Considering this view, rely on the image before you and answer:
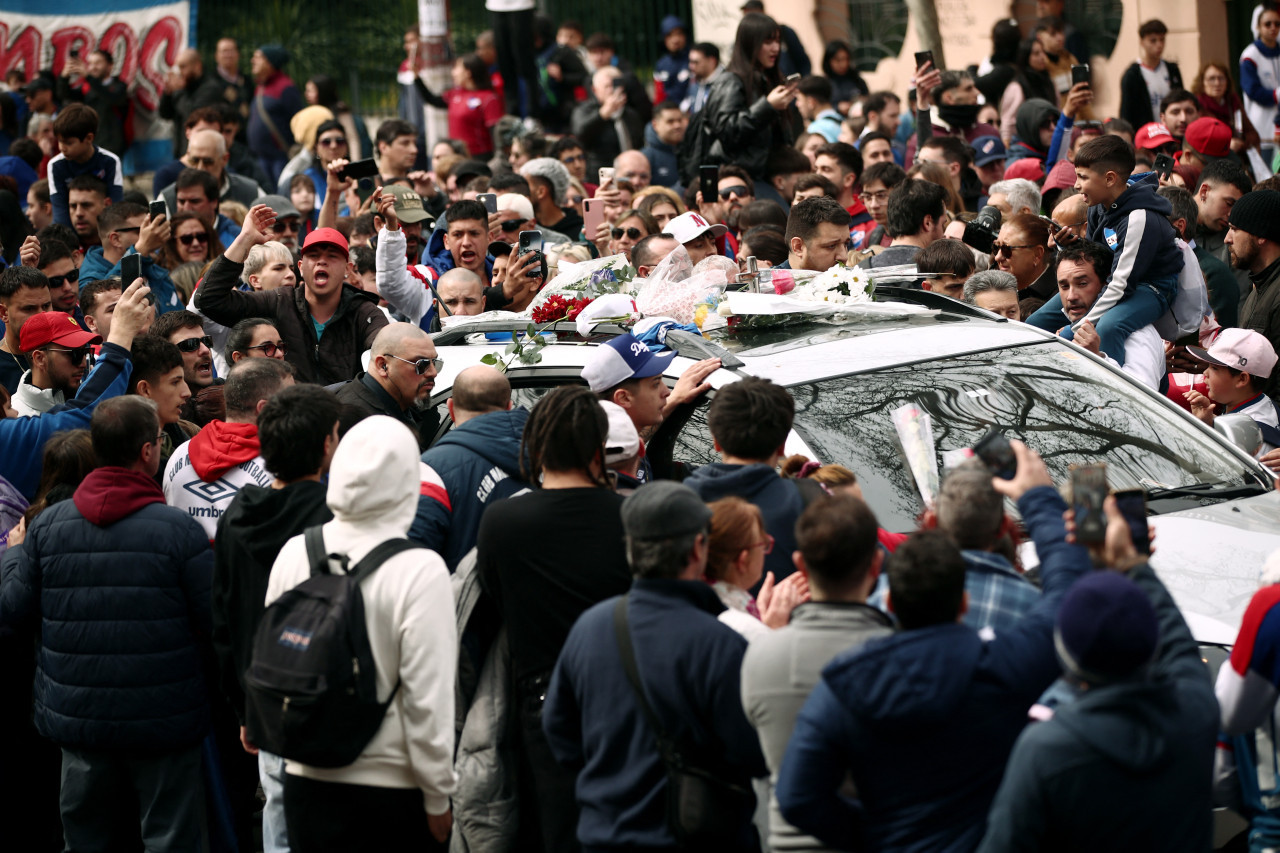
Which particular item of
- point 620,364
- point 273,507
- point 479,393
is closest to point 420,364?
point 479,393

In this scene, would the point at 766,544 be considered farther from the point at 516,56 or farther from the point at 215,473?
the point at 516,56

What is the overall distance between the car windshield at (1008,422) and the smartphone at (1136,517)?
133 cm

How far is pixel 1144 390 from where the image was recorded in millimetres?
5750

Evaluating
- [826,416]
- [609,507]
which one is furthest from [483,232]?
[609,507]

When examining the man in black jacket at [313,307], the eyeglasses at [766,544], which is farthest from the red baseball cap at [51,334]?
the eyeglasses at [766,544]

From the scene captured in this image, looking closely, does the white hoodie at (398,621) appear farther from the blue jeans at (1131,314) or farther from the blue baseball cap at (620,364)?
the blue jeans at (1131,314)

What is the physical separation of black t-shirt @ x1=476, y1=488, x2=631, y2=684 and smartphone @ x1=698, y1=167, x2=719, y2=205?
227 inches

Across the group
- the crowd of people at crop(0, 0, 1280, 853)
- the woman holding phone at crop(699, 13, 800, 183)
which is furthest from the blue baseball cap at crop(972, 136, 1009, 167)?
the crowd of people at crop(0, 0, 1280, 853)

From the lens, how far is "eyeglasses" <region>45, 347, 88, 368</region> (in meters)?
6.75

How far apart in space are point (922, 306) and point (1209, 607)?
2.25m

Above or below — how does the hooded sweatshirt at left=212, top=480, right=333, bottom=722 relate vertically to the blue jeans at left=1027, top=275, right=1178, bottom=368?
below

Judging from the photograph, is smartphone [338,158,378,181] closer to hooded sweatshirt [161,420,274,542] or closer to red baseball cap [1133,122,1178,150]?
hooded sweatshirt [161,420,274,542]

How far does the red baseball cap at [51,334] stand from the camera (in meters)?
6.71

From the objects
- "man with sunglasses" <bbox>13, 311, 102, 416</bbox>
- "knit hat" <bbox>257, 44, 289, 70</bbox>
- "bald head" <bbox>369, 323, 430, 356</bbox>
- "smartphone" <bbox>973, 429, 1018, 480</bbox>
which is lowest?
"man with sunglasses" <bbox>13, 311, 102, 416</bbox>
